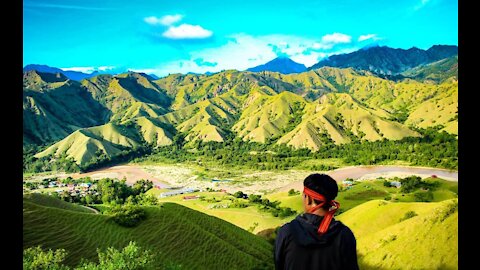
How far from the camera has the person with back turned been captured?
3615 millimetres

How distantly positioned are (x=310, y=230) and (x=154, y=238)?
29.6m

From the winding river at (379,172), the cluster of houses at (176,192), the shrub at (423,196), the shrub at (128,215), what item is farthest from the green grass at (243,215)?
the winding river at (379,172)

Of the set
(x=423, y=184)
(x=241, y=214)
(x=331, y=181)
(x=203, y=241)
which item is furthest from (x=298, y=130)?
(x=331, y=181)

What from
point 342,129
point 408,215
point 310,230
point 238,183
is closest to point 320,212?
point 310,230

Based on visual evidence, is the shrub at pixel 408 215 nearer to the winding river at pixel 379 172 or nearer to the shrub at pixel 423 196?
the shrub at pixel 423 196

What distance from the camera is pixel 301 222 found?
3.74 metres

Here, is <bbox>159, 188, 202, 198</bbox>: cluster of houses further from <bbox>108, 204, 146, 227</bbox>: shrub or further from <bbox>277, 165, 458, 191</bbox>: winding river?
<bbox>108, 204, 146, 227</bbox>: shrub

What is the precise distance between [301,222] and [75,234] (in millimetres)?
29239

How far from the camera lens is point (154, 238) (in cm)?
3111

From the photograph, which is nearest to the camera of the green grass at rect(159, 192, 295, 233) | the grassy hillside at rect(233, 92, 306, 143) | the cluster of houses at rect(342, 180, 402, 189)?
the green grass at rect(159, 192, 295, 233)

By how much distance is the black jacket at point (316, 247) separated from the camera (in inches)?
142

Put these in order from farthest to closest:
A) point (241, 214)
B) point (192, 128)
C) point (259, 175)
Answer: point (192, 128), point (259, 175), point (241, 214)

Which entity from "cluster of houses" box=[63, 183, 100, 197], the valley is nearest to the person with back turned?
the valley
